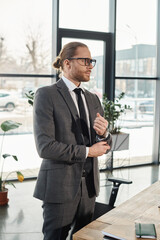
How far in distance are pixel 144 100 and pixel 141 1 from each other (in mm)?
1767

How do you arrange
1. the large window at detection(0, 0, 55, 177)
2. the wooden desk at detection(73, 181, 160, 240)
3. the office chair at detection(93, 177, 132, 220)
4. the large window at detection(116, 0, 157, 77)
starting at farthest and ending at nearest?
the large window at detection(116, 0, 157, 77)
the large window at detection(0, 0, 55, 177)
the office chair at detection(93, 177, 132, 220)
the wooden desk at detection(73, 181, 160, 240)

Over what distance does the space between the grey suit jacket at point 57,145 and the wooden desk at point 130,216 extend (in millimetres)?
224

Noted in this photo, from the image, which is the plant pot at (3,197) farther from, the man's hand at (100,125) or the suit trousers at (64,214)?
the man's hand at (100,125)

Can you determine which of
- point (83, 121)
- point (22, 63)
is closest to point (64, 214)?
point (83, 121)

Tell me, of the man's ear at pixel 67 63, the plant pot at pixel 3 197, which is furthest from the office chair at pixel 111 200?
the plant pot at pixel 3 197

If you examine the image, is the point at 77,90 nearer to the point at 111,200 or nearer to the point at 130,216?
the point at 130,216

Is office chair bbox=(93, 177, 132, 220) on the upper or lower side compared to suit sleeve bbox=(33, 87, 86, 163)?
lower

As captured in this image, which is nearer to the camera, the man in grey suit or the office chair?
the man in grey suit

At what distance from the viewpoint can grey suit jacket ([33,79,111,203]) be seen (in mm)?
1853

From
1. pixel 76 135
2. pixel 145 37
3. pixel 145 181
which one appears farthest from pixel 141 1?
pixel 76 135

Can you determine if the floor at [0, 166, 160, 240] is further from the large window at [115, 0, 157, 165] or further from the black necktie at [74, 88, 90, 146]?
the black necktie at [74, 88, 90, 146]

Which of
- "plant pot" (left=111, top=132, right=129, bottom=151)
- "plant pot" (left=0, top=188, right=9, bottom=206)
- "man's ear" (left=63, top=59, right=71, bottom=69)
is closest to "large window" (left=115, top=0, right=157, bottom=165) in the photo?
"plant pot" (left=111, top=132, right=129, bottom=151)

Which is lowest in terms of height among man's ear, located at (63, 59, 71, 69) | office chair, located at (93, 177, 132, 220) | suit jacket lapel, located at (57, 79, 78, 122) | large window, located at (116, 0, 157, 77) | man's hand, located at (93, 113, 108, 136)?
office chair, located at (93, 177, 132, 220)

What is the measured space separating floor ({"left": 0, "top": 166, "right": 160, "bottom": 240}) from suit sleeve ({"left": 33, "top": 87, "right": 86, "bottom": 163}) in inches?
69.1
